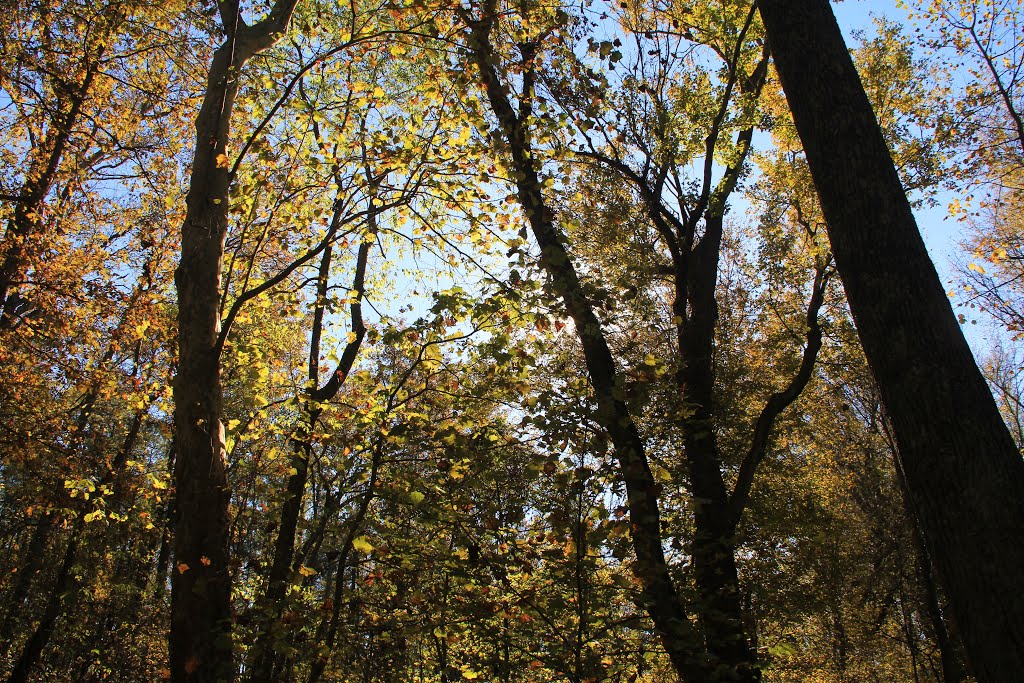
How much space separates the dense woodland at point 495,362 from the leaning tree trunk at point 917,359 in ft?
0.05

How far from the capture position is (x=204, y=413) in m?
4.17

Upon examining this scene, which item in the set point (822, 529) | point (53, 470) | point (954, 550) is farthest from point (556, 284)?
point (822, 529)

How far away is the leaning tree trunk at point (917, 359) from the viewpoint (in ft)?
A: 8.30

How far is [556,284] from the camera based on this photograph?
14.2 feet

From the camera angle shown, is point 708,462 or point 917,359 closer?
point 917,359

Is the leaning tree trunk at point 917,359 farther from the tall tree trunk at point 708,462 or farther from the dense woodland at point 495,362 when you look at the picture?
the tall tree trunk at point 708,462

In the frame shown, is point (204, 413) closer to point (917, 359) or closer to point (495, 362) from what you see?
point (495, 362)

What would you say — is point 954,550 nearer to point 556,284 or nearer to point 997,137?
point 556,284

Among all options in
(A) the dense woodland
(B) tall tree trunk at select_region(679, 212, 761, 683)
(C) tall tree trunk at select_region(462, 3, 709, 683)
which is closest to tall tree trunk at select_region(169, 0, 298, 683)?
(A) the dense woodland

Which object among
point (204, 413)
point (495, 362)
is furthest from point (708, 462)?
point (204, 413)

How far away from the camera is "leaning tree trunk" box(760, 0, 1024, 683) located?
2.53 m

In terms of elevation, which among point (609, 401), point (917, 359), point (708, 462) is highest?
point (708, 462)

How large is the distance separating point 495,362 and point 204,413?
2.10 m

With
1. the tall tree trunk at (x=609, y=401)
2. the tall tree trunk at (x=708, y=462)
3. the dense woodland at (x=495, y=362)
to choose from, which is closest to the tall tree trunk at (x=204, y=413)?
the dense woodland at (x=495, y=362)
